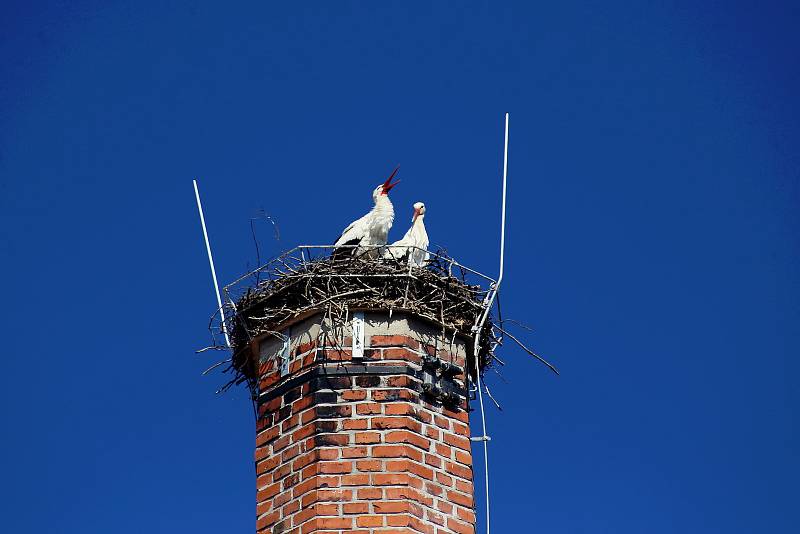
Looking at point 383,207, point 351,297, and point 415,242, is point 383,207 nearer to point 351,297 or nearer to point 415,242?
point 415,242

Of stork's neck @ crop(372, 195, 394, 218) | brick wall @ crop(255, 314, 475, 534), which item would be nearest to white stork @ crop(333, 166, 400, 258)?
stork's neck @ crop(372, 195, 394, 218)

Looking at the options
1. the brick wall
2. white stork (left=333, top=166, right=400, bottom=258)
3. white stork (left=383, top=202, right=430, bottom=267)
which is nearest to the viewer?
the brick wall

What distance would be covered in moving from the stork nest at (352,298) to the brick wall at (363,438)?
12 cm

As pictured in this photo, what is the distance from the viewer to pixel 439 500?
895 centimetres

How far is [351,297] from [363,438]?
1.10 meters

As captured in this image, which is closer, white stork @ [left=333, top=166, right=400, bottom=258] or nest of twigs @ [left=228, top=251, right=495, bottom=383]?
nest of twigs @ [left=228, top=251, right=495, bottom=383]

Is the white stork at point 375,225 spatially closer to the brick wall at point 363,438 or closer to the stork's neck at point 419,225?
the stork's neck at point 419,225

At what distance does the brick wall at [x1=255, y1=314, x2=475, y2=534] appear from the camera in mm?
8727

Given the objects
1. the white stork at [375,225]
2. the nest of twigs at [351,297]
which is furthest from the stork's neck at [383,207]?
the nest of twigs at [351,297]

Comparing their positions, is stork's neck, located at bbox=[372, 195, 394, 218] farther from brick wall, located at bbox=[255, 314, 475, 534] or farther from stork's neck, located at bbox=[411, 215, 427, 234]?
brick wall, located at bbox=[255, 314, 475, 534]

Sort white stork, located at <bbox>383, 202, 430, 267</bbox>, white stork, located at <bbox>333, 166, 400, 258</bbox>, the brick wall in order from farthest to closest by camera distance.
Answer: white stork, located at <bbox>333, 166, 400, 258</bbox> < white stork, located at <bbox>383, 202, 430, 267</bbox> < the brick wall

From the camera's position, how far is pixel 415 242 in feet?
39.3

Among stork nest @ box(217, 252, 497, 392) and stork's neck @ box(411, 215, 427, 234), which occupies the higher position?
stork's neck @ box(411, 215, 427, 234)

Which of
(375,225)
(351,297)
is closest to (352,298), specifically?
(351,297)
